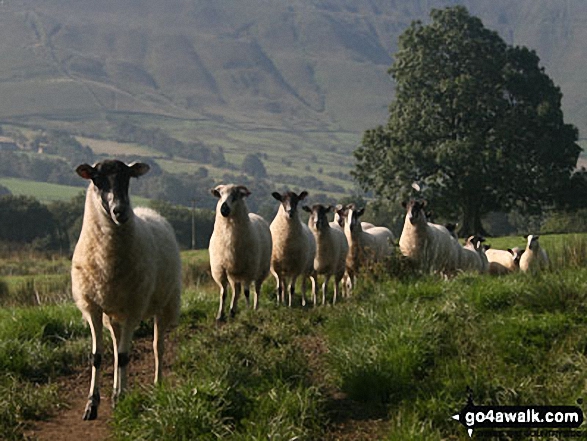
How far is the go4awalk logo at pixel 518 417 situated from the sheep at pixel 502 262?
732 inches

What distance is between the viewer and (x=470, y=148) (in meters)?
43.2

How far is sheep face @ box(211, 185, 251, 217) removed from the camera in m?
13.8

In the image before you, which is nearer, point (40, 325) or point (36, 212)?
point (40, 325)

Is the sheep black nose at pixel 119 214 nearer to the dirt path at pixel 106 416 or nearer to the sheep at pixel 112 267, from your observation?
the sheep at pixel 112 267

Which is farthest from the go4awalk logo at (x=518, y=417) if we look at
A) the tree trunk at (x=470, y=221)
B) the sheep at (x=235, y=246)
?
the tree trunk at (x=470, y=221)

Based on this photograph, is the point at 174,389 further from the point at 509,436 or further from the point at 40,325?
the point at 40,325

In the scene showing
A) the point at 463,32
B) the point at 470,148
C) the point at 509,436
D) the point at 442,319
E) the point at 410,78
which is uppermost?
the point at 463,32

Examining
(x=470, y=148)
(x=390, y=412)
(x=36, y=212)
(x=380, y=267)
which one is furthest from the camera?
(x=36, y=212)

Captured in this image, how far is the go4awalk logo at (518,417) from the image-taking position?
6180 millimetres

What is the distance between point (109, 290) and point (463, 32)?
44.0 meters

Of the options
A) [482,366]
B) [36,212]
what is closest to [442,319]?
[482,366]

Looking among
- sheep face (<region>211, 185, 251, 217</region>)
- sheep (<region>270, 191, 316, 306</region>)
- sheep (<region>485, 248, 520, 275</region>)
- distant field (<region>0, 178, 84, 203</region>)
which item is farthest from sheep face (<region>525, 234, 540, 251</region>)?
distant field (<region>0, 178, 84, 203</region>)

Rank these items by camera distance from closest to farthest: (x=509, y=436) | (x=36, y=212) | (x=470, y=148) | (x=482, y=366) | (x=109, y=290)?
(x=509, y=436), (x=482, y=366), (x=109, y=290), (x=470, y=148), (x=36, y=212)

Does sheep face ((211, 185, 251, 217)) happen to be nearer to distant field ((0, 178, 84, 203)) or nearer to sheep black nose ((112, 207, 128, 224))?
sheep black nose ((112, 207, 128, 224))
